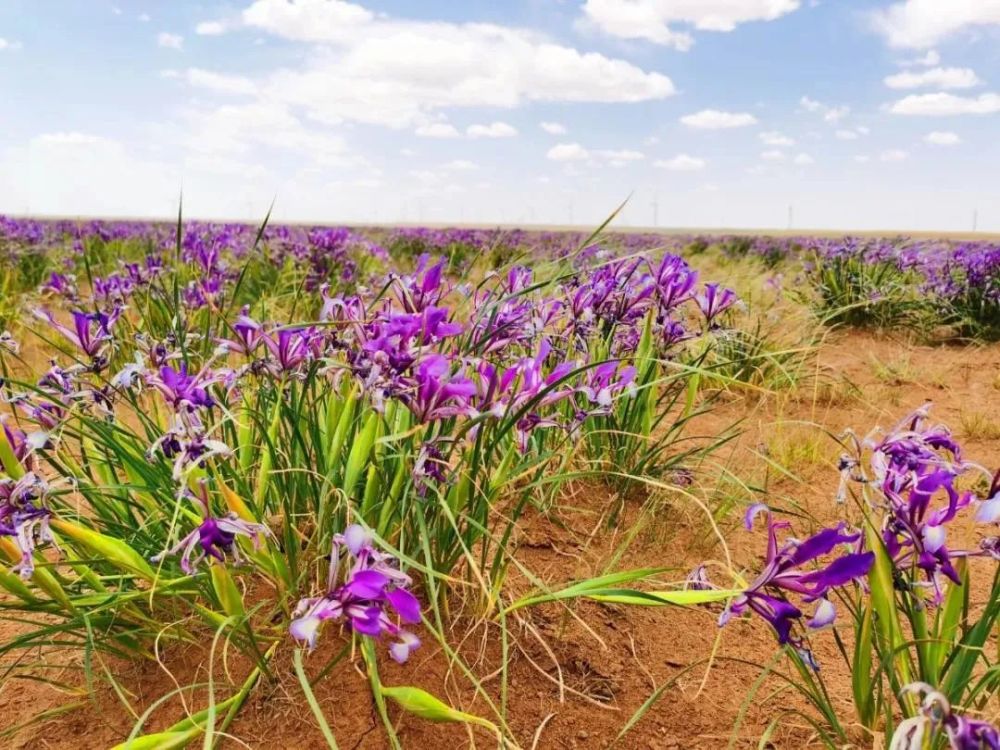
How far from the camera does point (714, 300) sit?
2436 millimetres

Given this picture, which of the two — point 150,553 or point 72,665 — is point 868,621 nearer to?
point 150,553

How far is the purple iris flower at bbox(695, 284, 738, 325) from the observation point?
241 cm

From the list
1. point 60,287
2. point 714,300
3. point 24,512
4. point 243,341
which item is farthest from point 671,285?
point 60,287

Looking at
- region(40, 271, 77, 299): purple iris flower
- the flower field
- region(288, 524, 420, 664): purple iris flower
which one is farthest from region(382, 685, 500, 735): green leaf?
region(40, 271, 77, 299): purple iris flower

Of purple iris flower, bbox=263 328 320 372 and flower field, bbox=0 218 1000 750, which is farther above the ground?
purple iris flower, bbox=263 328 320 372

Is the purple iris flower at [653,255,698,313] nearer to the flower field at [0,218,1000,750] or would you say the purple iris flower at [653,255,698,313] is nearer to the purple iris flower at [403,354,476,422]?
the flower field at [0,218,1000,750]

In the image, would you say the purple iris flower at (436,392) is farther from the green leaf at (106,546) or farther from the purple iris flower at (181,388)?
the green leaf at (106,546)

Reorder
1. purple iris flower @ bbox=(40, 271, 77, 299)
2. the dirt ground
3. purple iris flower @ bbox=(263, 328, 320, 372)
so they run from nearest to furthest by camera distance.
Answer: the dirt ground < purple iris flower @ bbox=(263, 328, 320, 372) < purple iris flower @ bbox=(40, 271, 77, 299)

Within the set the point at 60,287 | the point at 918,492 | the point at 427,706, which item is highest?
the point at 60,287

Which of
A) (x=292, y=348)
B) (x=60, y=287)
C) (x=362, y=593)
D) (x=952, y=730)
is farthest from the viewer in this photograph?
(x=60, y=287)

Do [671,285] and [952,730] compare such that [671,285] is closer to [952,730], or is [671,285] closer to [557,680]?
[557,680]

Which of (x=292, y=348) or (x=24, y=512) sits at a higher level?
(x=292, y=348)

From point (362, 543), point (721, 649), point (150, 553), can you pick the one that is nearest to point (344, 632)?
point (150, 553)

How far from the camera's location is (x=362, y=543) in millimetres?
999
